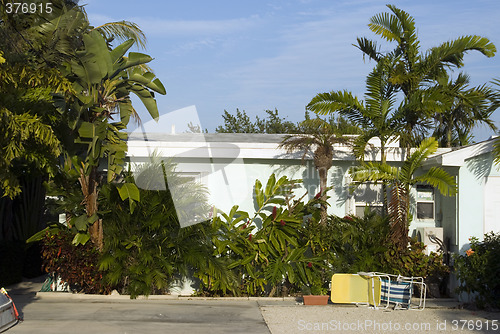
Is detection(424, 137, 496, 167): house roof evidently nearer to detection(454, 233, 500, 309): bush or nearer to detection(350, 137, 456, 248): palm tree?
detection(350, 137, 456, 248): palm tree

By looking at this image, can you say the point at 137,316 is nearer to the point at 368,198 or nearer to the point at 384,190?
the point at 384,190

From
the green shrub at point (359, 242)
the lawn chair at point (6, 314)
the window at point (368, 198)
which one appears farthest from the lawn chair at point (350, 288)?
the lawn chair at point (6, 314)

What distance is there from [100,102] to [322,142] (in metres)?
4.64

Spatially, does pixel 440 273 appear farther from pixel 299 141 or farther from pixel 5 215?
pixel 5 215

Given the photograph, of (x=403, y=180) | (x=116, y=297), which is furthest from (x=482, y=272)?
(x=116, y=297)

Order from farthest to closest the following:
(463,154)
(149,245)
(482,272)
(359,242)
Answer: (359,242) → (463,154) → (149,245) → (482,272)

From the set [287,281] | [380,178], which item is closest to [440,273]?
[380,178]

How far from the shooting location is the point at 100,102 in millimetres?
11078

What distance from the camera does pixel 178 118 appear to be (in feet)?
39.1

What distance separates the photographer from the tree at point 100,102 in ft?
34.3

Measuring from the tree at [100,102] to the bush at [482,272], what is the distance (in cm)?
643

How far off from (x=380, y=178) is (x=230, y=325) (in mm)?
4322

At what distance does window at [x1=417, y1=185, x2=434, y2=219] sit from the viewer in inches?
500

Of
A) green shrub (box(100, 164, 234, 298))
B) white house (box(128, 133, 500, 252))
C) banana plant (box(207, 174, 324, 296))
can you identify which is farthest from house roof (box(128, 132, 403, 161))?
banana plant (box(207, 174, 324, 296))
